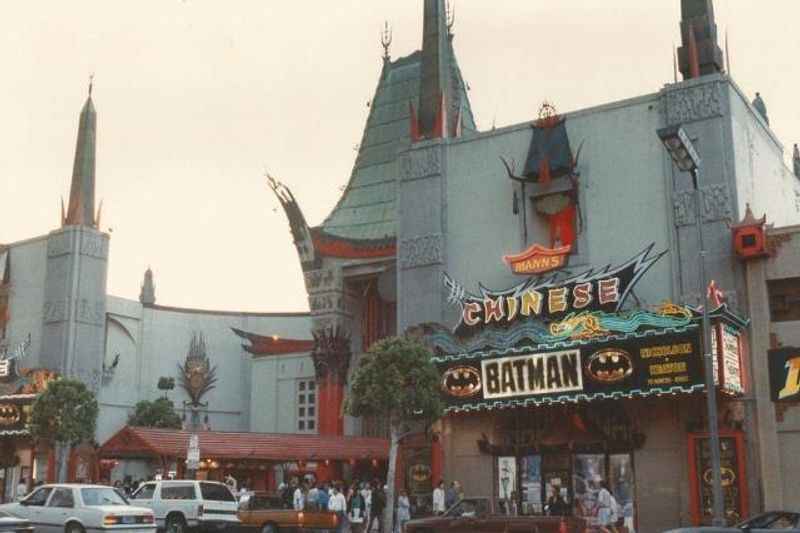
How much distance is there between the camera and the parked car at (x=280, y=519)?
28.6 m

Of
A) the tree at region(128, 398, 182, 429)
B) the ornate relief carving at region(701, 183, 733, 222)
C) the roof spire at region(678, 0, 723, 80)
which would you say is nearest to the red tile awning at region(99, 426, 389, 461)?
the tree at region(128, 398, 182, 429)

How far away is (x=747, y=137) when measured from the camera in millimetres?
33812

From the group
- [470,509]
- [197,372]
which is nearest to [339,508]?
[470,509]

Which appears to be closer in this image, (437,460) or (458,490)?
(458,490)

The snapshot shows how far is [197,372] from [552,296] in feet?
125

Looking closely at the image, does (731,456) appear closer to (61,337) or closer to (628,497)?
(628,497)

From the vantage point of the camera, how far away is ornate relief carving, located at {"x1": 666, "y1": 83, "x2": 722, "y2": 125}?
106 feet

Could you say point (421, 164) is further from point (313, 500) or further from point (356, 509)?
point (313, 500)

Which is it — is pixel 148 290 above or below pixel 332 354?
above

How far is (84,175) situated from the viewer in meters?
51.9

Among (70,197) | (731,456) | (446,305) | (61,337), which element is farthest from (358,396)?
(70,197)

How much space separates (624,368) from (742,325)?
4084mm

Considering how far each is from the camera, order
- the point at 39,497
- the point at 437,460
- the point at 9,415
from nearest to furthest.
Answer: the point at 39,497 → the point at 437,460 → the point at 9,415

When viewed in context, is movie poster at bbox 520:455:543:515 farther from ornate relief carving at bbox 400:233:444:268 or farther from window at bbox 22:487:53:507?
window at bbox 22:487:53:507
